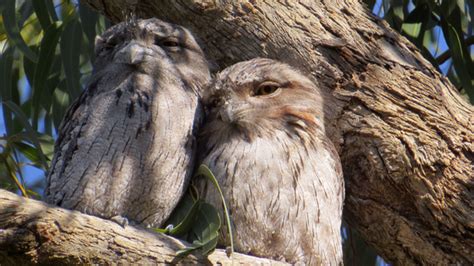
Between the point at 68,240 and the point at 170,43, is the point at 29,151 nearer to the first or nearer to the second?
the point at 170,43

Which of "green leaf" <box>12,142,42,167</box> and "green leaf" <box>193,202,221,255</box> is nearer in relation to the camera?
"green leaf" <box>193,202,221,255</box>

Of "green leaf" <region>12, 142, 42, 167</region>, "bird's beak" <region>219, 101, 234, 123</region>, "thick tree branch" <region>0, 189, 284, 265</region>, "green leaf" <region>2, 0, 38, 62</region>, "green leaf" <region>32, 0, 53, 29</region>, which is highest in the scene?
"bird's beak" <region>219, 101, 234, 123</region>

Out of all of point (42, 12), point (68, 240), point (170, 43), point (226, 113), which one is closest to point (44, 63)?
point (42, 12)

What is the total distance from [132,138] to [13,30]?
973 mm

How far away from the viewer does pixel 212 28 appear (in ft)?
12.8

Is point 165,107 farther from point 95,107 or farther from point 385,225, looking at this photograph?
point 385,225

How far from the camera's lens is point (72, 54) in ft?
14.3

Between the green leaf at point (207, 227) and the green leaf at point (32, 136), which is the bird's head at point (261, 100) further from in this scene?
the green leaf at point (32, 136)

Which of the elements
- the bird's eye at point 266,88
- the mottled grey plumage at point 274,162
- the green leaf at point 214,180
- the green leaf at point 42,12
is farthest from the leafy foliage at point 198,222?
the green leaf at point 42,12

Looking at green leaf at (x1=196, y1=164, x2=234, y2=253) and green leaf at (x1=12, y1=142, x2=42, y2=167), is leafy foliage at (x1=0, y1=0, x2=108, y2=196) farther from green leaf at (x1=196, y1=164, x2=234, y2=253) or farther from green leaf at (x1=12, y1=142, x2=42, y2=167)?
green leaf at (x1=196, y1=164, x2=234, y2=253)

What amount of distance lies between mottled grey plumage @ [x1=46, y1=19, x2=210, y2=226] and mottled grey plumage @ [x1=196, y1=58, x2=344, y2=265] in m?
0.15

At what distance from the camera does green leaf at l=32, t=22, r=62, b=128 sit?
169 inches

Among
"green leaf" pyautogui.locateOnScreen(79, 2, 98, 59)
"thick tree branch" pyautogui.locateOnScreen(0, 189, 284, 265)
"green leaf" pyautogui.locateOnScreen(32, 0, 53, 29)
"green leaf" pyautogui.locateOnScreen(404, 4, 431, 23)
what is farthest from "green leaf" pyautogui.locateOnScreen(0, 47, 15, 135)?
"green leaf" pyautogui.locateOnScreen(404, 4, 431, 23)

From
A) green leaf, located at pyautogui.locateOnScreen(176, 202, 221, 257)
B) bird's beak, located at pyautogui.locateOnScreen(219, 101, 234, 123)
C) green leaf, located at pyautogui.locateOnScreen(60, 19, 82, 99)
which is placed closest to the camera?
green leaf, located at pyautogui.locateOnScreen(176, 202, 221, 257)
